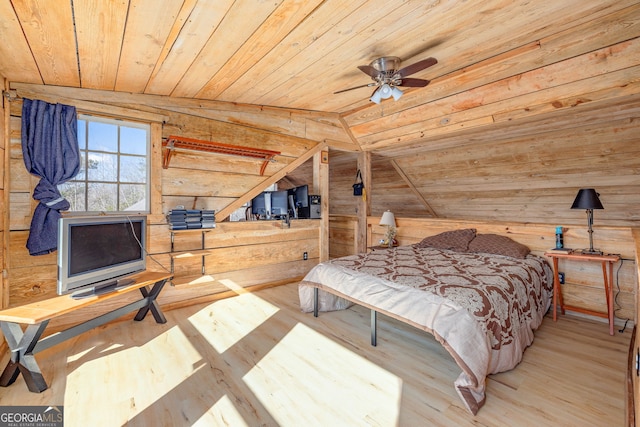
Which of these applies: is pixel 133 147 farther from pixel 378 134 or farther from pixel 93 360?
pixel 378 134

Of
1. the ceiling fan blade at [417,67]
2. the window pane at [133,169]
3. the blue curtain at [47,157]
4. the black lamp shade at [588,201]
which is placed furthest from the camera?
the window pane at [133,169]

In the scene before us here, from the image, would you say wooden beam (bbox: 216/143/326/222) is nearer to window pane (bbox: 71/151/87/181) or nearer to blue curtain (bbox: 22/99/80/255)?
window pane (bbox: 71/151/87/181)

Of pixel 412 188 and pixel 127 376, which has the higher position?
pixel 412 188

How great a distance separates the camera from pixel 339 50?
2361 millimetres

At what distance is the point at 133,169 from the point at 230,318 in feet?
6.17

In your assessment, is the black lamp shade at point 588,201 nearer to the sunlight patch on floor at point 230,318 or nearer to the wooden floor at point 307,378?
the wooden floor at point 307,378

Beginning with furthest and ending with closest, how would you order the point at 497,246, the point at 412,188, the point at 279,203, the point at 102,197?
1. the point at 412,188
2. the point at 279,203
3. the point at 497,246
4. the point at 102,197

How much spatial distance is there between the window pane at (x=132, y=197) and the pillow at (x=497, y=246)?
380 cm

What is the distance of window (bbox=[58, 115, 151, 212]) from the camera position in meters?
2.83

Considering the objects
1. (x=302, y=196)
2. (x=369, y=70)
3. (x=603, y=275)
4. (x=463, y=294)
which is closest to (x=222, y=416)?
(x=463, y=294)

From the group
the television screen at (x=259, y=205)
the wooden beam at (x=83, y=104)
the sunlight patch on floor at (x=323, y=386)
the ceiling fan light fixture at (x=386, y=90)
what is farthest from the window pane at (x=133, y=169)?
the ceiling fan light fixture at (x=386, y=90)

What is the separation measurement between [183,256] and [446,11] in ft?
10.7

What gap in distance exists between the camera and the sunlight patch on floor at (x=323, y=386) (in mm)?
1635

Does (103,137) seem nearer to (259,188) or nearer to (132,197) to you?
(132,197)
